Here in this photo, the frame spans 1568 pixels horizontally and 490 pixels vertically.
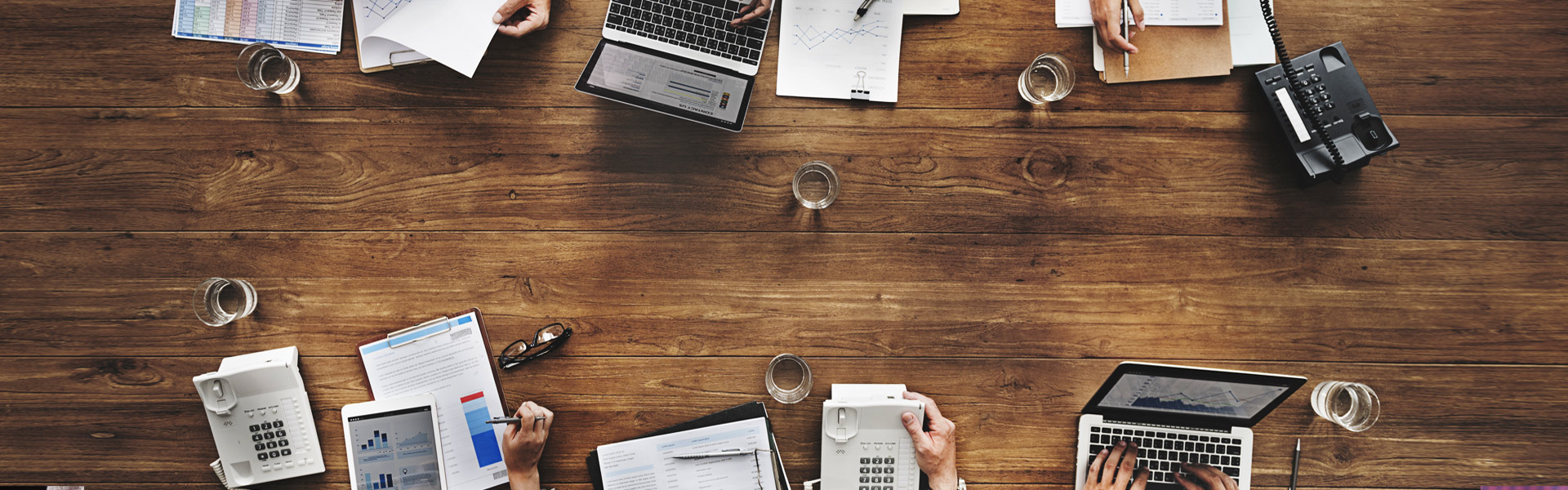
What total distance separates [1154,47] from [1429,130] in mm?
732

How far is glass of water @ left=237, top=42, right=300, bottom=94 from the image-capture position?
1.92m

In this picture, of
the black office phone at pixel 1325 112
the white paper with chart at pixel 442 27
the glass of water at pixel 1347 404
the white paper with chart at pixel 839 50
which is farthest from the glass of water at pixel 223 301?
the glass of water at pixel 1347 404

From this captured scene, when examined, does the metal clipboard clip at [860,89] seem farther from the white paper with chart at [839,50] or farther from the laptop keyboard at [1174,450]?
the laptop keyboard at [1174,450]

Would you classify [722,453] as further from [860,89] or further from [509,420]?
A: [860,89]

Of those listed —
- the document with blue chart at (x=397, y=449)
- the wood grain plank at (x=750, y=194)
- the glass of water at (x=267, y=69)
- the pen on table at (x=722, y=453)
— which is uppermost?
the glass of water at (x=267, y=69)

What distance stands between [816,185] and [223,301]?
1.52 m

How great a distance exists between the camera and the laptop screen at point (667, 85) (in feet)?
6.11

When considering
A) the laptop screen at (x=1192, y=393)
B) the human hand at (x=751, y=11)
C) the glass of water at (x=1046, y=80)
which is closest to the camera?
the laptop screen at (x=1192, y=393)

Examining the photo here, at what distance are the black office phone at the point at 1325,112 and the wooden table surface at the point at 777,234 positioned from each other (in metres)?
0.08

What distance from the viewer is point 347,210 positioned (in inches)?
76.7

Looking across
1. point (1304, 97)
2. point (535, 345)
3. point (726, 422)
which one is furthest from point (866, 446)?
point (1304, 97)

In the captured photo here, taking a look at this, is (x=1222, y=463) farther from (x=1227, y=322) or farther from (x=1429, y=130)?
(x=1429, y=130)

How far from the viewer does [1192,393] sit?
1.77m

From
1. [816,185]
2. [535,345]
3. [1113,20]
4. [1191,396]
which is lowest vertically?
[535,345]
